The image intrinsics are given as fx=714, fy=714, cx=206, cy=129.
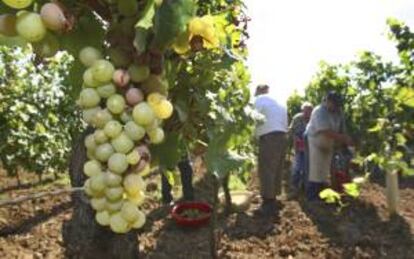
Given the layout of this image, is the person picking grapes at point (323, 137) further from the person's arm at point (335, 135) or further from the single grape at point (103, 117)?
the single grape at point (103, 117)

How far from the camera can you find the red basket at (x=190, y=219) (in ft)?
23.5

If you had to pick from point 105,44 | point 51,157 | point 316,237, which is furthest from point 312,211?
point 105,44

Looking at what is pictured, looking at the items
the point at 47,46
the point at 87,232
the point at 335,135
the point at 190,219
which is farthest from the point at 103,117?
the point at 335,135

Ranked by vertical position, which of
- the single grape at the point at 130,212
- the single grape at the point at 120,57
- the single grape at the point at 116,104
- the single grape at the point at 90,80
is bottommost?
the single grape at the point at 130,212

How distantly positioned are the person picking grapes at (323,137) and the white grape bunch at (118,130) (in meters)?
7.25

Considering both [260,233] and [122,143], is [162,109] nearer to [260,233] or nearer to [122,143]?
[122,143]

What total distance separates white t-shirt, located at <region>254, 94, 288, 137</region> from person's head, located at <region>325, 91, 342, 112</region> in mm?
697

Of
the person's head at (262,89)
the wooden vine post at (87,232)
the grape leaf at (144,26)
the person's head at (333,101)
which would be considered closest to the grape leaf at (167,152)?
the grape leaf at (144,26)

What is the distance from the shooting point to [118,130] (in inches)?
41.4

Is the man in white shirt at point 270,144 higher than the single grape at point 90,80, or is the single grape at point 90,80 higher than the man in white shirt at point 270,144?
the man in white shirt at point 270,144

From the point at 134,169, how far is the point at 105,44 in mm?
227

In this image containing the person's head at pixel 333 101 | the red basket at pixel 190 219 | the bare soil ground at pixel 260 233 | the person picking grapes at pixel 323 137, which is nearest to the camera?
the bare soil ground at pixel 260 233

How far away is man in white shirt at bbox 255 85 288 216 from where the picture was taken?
770 centimetres

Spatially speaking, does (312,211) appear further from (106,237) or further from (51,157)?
(51,157)
